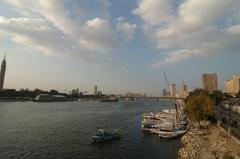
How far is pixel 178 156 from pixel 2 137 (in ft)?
149

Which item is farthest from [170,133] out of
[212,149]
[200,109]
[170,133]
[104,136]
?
[212,149]

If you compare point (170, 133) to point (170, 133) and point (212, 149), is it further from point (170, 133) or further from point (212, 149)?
point (212, 149)

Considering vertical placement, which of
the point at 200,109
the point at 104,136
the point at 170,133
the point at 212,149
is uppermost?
the point at 200,109

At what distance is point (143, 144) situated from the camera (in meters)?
60.0

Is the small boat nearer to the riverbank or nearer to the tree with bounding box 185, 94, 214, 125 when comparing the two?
the tree with bounding box 185, 94, 214, 125

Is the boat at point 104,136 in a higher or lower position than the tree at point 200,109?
lower

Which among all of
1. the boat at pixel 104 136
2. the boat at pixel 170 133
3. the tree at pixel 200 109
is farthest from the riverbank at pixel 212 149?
the boat at pixel 104 136

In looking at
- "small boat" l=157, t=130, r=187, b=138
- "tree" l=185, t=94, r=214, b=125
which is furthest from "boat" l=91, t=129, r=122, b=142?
"tree" l=185, t=94, r=214, b=125

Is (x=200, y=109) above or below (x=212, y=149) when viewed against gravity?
above

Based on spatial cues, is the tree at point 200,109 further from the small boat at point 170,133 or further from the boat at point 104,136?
the boat at point 104,136

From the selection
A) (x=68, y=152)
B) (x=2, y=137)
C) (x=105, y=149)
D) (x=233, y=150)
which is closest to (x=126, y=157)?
(x=105, y=149)

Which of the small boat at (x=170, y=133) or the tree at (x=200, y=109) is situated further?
the tree at (x=200, y=109)

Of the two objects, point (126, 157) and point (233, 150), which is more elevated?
point (233, 150)

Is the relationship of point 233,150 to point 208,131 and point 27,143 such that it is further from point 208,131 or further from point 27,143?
point 27,143
